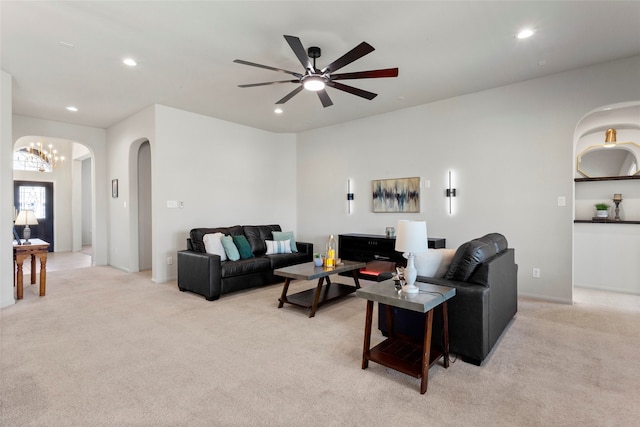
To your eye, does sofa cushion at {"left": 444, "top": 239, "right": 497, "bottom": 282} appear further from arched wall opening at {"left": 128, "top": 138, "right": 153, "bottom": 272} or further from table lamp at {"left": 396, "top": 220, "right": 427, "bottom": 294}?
arched wall opening at {"left": 128, "top": 138, "right": 153, "bottom": 272}

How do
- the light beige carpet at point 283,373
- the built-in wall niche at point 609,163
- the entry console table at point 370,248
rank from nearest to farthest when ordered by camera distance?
the light beige carpet at point 283,373, the built-in wall niche at point 609,163, the entry console table at point 370,248

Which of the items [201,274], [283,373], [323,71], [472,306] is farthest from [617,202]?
[201,274]

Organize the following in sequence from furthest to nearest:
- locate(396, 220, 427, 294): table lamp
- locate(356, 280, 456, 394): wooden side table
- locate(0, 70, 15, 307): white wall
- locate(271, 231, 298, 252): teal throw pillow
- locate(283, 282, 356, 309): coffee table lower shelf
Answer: locate(271, 231, 298, 252): teal throw pillow
locate(0, 70, 15, 307): white wall
locate(283, 282, 356, 309): coffee table lower shelf
locate(396, 220, 427, 294): table lamp
locate(356, 280, 456, 394): wooden side table

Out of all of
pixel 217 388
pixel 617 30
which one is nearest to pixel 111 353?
pixel 217 388

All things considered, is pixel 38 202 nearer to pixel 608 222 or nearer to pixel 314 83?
pixel 314 83

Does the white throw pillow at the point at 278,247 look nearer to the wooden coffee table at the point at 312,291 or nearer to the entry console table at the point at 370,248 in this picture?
the entry console table at the point at 370,248

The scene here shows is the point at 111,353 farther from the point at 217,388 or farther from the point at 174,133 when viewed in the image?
the point at 174,133

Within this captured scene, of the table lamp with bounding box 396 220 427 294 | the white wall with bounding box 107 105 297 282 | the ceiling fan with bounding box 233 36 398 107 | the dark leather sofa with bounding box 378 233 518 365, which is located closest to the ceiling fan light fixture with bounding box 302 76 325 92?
the ceiling fan with bounding box 233 36 398 107

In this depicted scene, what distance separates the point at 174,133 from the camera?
17.4ft

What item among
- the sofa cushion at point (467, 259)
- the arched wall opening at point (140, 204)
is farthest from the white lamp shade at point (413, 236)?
the arched wall opening at point (140, 204)

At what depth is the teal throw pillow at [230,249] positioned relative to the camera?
4729 mm

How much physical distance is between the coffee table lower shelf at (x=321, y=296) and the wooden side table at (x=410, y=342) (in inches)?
48.6

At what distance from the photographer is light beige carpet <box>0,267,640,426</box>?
1876 millimetres

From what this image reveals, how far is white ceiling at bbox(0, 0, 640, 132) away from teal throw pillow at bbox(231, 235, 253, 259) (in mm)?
2167
